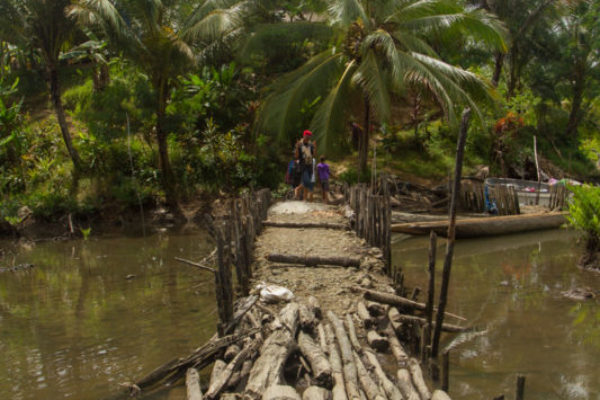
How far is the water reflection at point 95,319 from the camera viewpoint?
5070 millimetres

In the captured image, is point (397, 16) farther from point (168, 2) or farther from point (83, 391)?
point (83, 391)

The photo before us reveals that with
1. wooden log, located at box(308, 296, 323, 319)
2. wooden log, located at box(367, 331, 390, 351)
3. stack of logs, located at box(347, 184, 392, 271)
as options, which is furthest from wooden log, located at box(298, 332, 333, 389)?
stack of logs, located at box(347, 184, 392, 271)

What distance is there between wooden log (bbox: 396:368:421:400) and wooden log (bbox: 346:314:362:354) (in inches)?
16.9

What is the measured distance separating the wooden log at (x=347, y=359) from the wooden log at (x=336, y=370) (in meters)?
0.04

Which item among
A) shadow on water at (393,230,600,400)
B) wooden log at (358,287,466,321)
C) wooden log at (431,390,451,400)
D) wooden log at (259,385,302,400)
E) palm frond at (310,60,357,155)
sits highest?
palm frond at (310,60,357,155)

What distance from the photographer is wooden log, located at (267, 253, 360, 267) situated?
653cm

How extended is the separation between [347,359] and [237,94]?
1407 cm

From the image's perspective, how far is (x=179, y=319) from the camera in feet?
21.7

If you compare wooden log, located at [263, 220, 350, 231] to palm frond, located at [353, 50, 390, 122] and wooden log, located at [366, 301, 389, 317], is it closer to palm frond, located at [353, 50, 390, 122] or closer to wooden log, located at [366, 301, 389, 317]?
wooden log, located at [366, 301, 389, 317]

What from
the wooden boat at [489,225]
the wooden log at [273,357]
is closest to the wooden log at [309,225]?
the wooden boat at [489,225]

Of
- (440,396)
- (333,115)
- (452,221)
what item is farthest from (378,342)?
(333,115)

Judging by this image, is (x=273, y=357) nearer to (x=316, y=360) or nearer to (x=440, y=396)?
(x=316, y=360)

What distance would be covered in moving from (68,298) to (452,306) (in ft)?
18.2

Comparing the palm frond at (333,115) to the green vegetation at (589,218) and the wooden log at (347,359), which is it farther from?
the wooden log at (347,359)
